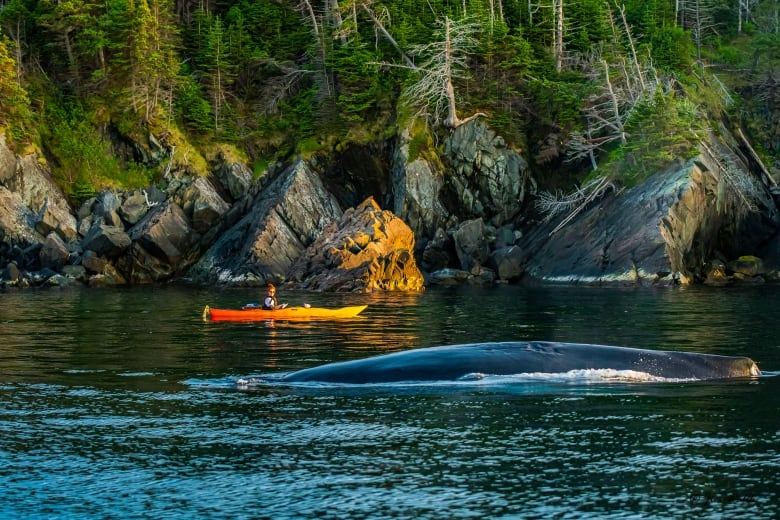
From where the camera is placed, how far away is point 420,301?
127 ft

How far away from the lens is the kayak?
30.0m

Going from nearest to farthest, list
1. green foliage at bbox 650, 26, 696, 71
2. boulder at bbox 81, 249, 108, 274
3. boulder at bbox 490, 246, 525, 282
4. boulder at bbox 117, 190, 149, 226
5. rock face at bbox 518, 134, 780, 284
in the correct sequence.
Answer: rock face at bbox 518, 134, 780, 284, boulder at bbox 490, 246, 525, 282, boulder at bbox 81, 249, 108, 274, boulder at bbox 117, 190, 149, 226, green foliage at bbox 650, 26, 696, 71

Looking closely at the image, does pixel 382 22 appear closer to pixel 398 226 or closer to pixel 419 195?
pixel 419 195

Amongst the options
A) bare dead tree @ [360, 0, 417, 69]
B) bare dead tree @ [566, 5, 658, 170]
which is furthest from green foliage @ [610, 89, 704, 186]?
bare dead tree @ [360, 0, 417, 69]

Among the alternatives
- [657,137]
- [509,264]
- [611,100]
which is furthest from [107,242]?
[611,100]

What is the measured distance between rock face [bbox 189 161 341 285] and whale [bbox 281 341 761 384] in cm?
3966

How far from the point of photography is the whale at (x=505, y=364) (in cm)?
1273

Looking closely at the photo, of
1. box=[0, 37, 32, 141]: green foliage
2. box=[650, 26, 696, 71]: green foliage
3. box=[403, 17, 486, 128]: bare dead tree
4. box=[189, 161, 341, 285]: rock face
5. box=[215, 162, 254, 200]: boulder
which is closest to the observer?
box=[189, 161, 341, 285]: rock face

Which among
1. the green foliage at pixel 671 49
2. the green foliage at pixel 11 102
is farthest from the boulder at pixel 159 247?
the green foliage at pixel 671 49

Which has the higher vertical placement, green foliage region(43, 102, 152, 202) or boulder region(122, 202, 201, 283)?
green foliage region(43, 102, 152, 202)

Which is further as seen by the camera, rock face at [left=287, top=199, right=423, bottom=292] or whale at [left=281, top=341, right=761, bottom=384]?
rock face at [left=287, top=199, right=423, bottom=292]

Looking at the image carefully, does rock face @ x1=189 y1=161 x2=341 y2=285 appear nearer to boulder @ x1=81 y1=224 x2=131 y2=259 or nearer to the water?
boulder @ x1=81 y1=224 x2=131 y2=259

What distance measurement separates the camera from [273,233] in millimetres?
54750

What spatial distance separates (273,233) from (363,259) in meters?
8.37
